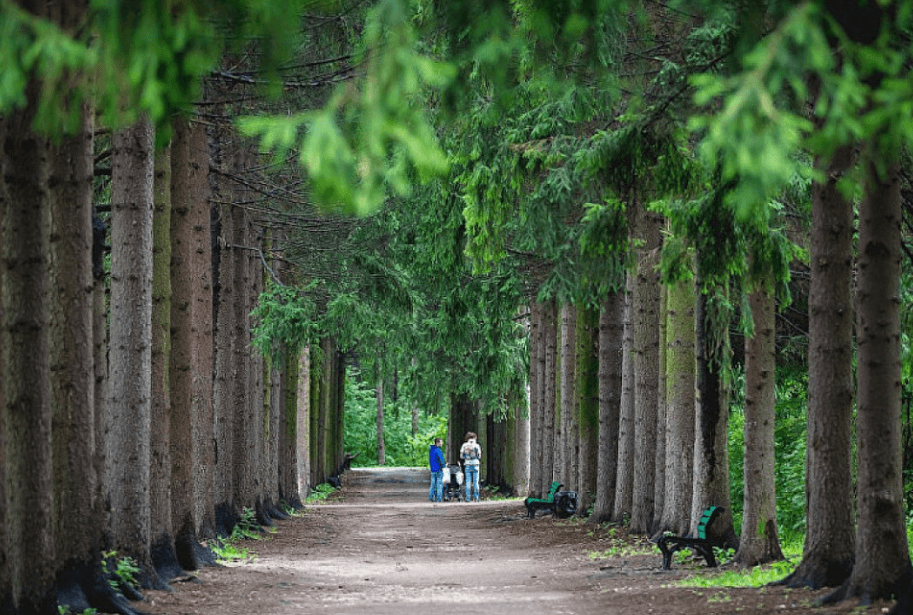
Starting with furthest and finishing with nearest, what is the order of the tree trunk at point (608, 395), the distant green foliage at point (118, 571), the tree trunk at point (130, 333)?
the tree trunk at point (608, 395), the tree trunk at point (130, 333), the distant green foliage at point (118, 571)

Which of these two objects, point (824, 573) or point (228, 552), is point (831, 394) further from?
point (228, 552)

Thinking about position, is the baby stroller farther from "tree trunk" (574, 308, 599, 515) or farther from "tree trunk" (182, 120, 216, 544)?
"tree trunk" (182, 120, 216, 544)

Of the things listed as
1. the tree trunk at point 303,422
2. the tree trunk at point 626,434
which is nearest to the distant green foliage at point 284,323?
the tree trunk at point 626,434

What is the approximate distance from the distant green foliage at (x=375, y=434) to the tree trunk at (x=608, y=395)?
5144cm

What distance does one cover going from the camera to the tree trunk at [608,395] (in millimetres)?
23453

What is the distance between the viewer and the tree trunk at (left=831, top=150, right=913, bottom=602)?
10.5 meters

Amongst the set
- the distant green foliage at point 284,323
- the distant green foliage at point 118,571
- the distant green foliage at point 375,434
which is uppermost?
the distant green foliage at point 284,323

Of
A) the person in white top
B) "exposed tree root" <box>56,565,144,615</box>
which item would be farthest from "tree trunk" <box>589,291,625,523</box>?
"exposed tree root" <box>56,565,144,615</box>

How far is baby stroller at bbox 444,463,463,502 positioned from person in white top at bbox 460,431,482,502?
3.15 feet

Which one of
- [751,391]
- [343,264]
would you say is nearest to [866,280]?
[751,391]

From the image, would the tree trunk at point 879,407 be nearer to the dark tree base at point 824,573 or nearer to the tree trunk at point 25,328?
the dark tree base at point 824,573

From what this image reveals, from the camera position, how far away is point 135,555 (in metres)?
13.3

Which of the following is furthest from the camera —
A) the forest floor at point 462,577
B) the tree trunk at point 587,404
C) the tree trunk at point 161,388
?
the tree trunk at point 587,404

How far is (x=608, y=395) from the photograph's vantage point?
2358cm
